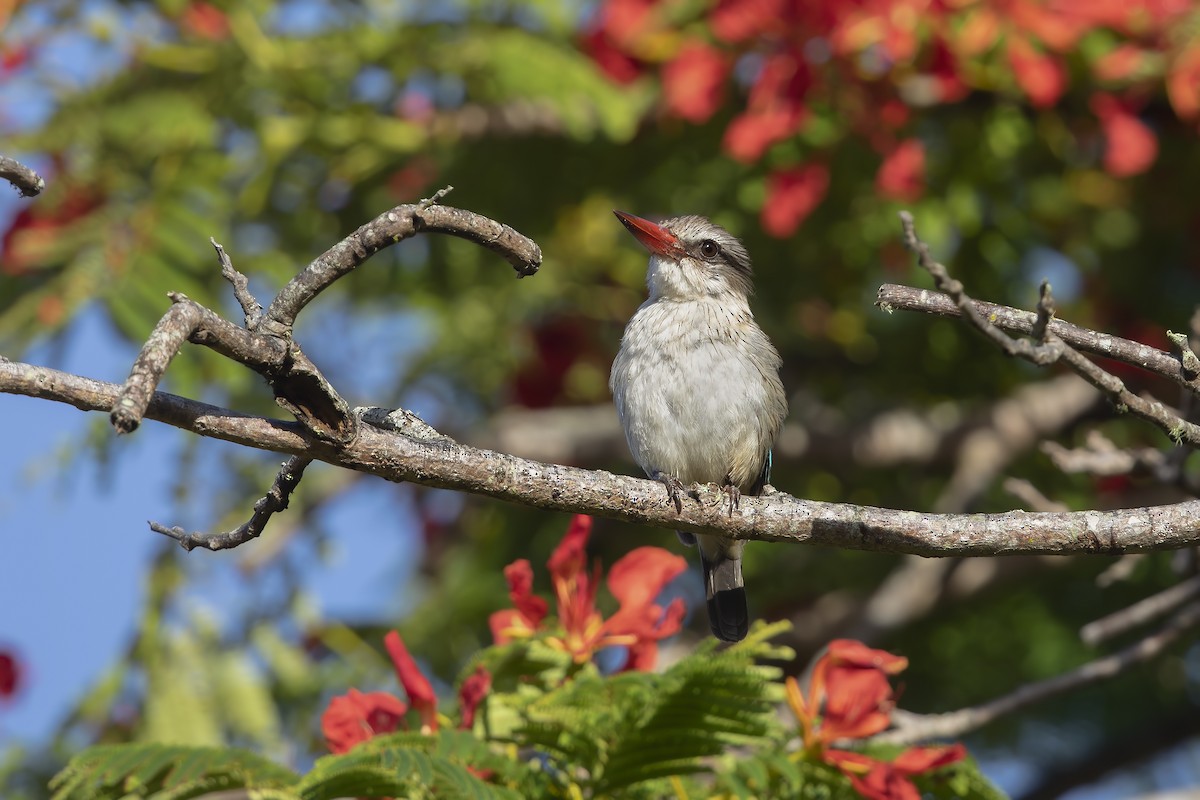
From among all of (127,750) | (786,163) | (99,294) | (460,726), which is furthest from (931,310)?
(99,294)

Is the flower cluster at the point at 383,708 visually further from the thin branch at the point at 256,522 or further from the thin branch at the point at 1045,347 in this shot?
the thin branch at the point at 1045,347

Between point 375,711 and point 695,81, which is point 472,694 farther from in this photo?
point 695,81

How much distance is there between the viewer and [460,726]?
3004 mm

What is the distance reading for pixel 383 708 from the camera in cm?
295

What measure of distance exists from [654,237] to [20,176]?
2829mm

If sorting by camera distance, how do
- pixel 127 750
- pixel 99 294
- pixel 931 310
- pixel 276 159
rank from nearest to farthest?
pixel 931 310, pixel 127 750, pixel 99 294, pixel 276 159

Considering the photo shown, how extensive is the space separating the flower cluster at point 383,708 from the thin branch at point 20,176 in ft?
4.19

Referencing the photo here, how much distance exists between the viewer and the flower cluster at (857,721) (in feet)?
9.14

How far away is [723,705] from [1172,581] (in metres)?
3.17

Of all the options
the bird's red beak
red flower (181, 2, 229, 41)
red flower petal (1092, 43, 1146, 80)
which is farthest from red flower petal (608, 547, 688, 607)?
red flower (181, 2, 229, 41)

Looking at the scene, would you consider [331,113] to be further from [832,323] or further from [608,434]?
[832,323]

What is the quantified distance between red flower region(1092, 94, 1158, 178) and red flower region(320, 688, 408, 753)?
126 inches

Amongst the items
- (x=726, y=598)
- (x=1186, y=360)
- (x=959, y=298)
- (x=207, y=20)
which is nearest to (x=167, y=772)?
(x=959, y=298)

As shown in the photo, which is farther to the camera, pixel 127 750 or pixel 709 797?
pixel 709 797
